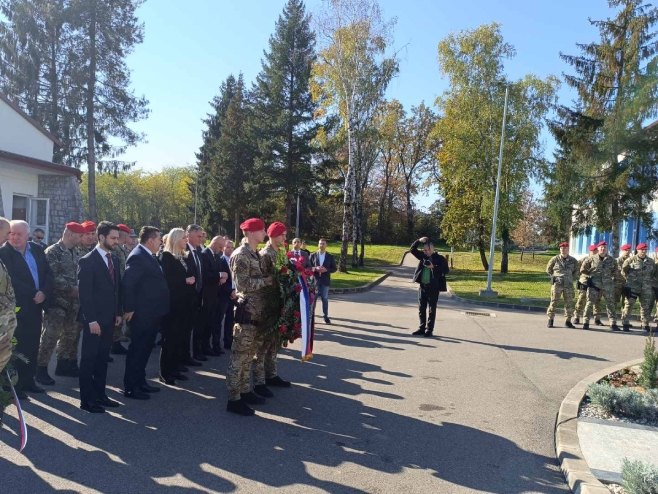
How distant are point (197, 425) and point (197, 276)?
116 inches

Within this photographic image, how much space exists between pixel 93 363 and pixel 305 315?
7.74 feet

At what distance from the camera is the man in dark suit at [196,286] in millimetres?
8039

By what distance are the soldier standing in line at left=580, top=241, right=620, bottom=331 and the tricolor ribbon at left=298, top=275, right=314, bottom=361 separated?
942 cm

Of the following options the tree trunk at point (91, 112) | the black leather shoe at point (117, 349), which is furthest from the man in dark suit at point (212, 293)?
the tree trunk at point (91, 112)

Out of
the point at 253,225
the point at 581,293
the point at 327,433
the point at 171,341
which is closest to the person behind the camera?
the point at 327,433

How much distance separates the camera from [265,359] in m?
7.23

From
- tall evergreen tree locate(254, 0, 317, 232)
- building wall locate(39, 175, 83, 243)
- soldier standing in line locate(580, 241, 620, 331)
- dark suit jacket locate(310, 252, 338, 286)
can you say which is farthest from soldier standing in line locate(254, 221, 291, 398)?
tall evergreen tree locate(254, 0, 317, 232)

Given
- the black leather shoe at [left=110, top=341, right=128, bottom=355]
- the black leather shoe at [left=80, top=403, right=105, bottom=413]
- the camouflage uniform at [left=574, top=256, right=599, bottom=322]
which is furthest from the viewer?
the camouflage uniform at [left=574, top=256, right=599, bottom=322]

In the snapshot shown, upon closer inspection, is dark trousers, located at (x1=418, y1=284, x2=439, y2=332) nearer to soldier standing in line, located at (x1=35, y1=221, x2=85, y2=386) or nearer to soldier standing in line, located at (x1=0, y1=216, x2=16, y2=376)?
soldier standing in line, located at (x1=35, y1=221, x2=85, y2=386)

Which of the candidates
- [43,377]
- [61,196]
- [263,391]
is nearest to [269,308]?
[263,391]

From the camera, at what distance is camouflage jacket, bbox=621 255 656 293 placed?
13328 millimetres

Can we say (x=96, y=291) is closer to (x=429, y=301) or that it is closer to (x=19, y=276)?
(x=19, y=276)

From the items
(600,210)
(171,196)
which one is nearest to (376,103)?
(600,210)

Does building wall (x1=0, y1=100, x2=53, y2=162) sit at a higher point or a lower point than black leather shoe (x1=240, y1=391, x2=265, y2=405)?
higher
